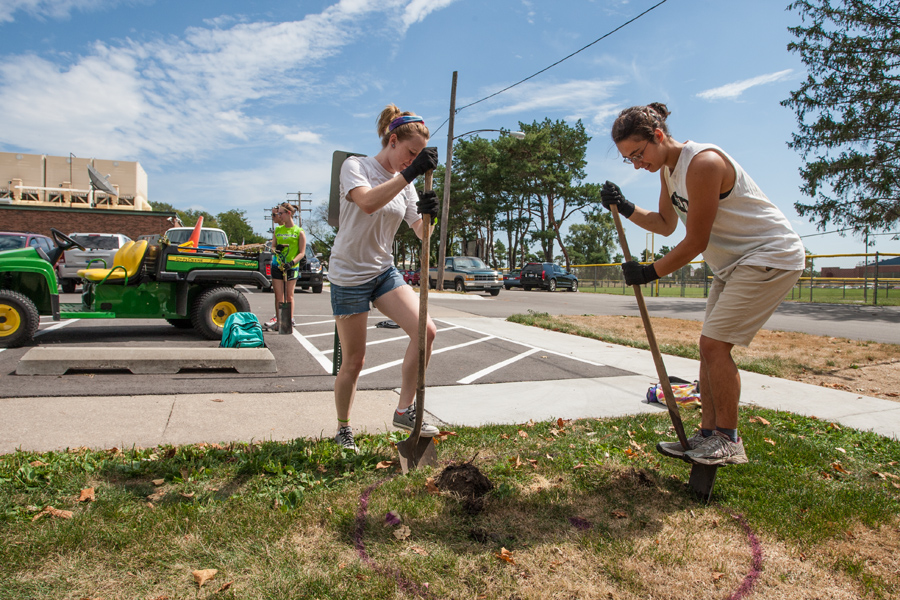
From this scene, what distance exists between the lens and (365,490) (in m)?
2.73

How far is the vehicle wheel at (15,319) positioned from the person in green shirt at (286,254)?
9.46 feet

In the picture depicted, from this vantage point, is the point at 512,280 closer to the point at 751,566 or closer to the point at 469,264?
the point at 469,264

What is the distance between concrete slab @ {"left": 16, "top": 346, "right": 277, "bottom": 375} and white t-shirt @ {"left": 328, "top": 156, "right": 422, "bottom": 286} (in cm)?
278

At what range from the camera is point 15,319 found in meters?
6.27

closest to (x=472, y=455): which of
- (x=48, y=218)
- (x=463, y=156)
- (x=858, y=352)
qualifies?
(x=858, y=352)

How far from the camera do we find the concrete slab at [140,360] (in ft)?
16.1

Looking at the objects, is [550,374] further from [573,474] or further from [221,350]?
[221,350]

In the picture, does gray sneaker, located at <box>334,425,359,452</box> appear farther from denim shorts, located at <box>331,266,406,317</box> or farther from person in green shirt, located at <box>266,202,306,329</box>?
person in green shirt, located at <box>266,202,306,329</box>

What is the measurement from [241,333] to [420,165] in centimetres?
449

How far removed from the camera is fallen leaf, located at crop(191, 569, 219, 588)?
193cm

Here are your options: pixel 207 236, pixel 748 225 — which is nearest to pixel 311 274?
pixel 207 236

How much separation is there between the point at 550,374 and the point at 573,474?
299 cm

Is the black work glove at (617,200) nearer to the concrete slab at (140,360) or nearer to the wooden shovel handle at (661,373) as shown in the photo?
the wooden shovel handle at (661,373)

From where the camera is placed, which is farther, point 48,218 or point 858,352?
point 48,218
